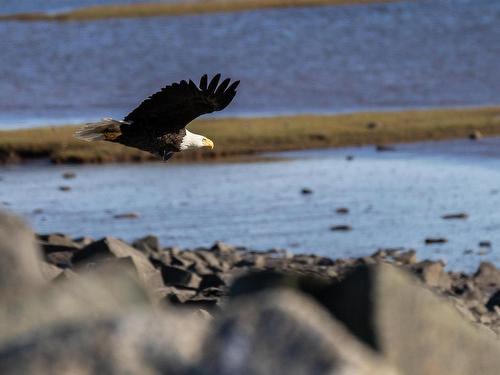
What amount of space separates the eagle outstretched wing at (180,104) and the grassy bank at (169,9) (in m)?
36.9

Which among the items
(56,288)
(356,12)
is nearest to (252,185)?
(56,288)

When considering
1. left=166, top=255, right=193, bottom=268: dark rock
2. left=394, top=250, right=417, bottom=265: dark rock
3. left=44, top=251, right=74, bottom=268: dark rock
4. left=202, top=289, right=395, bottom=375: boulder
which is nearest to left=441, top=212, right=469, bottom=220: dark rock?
left=394, top=250, right=417, bottom=265: dark rock

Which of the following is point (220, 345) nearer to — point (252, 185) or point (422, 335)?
point (422, 335)

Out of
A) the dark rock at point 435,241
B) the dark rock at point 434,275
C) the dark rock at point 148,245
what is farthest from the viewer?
the dark rock at point 435,241

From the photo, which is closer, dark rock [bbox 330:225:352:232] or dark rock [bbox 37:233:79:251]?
dark rock [bbox 37:233:79:251]

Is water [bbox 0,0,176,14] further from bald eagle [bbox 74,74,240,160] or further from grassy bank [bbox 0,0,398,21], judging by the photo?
bald eagle [bbox 74,74,240,160]

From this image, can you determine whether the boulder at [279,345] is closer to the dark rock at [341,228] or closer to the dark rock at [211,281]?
the dark rock at [211,281]

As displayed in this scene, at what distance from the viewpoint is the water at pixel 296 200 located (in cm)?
1483

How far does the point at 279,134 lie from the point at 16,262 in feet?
62.5

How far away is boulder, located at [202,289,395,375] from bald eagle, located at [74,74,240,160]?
20.9ft

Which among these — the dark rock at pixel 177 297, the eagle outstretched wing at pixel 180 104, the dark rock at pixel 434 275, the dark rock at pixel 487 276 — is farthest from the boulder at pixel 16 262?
the dark rock at pixel 487 276

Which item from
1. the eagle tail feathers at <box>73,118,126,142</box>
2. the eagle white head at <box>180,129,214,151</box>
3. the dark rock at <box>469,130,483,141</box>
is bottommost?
the dark rock at <box>469,130,483,141</box>

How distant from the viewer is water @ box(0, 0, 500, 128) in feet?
91.2

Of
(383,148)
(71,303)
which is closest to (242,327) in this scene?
(71,303)
